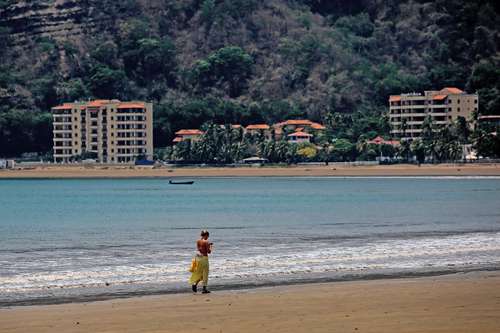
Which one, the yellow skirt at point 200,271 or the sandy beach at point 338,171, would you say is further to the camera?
the sandy beach at point 338,171

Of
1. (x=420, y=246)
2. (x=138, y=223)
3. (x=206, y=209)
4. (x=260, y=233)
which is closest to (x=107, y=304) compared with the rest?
(x=420, y=246)

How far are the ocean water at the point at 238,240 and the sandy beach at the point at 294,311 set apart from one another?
2.72 meters

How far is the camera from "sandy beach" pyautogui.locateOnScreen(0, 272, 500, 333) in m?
24.4

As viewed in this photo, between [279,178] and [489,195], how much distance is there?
7770 centimetres

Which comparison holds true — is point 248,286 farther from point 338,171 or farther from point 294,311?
point 338,171

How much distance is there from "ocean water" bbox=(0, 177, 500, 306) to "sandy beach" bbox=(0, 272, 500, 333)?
2722 mm

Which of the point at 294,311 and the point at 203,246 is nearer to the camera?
the point at 294,311

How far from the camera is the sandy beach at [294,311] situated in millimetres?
24422

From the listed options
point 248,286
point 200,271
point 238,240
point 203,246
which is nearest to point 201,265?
point 200,271

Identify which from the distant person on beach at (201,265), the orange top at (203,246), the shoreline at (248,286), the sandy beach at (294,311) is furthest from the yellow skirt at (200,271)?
the shoreline at (248,286)

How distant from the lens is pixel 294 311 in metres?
26.9

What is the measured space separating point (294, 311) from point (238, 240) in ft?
95.7

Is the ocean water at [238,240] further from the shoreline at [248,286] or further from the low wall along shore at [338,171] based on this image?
the low wall along shore at [338,171]

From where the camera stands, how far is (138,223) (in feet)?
247
